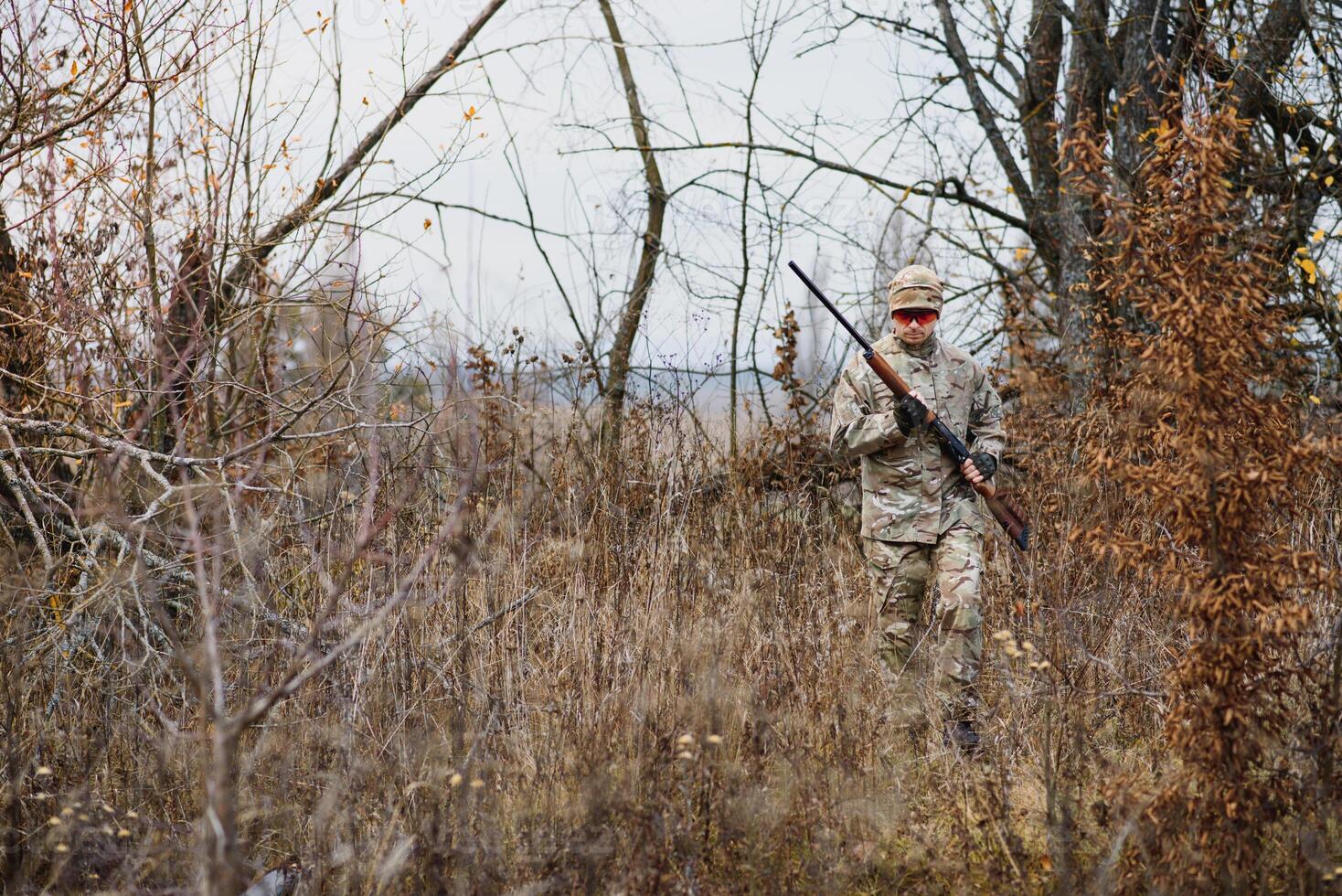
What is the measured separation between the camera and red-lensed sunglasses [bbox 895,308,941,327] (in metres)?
4.50

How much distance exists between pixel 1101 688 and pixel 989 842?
137 cm

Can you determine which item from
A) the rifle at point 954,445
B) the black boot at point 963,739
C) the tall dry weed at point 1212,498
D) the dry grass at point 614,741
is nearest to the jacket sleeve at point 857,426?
the rifle at point 954,445

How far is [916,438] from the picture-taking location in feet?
14.6

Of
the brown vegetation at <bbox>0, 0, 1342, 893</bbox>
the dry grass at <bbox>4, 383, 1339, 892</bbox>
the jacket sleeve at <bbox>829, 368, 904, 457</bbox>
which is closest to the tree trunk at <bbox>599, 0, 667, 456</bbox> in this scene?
the brown vegetation at <bbox>0, 0, 1342, 893</bbox>

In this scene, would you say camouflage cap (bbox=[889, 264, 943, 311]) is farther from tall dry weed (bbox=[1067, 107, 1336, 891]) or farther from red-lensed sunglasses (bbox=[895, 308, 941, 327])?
tall dry weed (bbox=[1067, 107, 1336, 891])

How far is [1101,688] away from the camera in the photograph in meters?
4.30

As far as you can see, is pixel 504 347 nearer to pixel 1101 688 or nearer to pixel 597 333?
pixel 597 333

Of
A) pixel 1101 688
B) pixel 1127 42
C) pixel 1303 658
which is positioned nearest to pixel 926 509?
pixel 1101 688

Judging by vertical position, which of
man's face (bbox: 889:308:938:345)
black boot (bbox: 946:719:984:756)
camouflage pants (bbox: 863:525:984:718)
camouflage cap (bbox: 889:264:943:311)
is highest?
camouflage cap (bbox: 889:264:943:311)

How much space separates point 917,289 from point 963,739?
1.66 meters

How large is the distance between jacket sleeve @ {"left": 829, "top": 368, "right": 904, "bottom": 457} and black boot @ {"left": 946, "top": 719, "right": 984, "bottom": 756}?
3.46 feet

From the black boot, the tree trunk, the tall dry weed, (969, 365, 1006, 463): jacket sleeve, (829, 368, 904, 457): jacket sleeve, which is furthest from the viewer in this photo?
the tree trunk

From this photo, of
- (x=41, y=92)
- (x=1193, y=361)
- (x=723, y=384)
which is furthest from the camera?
(x=723, y=384)

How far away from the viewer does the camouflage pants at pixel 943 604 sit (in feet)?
13.9
